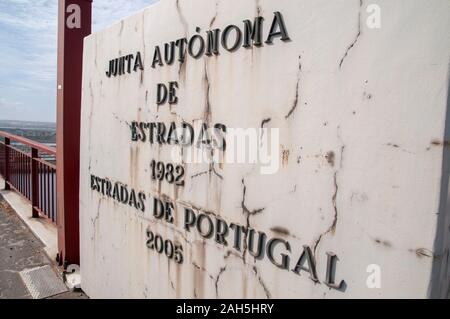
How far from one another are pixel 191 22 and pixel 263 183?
108cm

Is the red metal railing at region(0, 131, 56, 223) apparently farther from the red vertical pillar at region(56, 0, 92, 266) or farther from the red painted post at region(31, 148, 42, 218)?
the red vertical pillar at region(56, 0, 92, 266)

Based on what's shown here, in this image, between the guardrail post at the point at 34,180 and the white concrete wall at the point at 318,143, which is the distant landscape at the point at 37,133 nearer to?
the guardrail post at the point at 34,180

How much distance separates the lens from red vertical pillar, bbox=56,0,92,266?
133 inches

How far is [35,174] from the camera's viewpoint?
200 inches

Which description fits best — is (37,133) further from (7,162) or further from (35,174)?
(35,174)

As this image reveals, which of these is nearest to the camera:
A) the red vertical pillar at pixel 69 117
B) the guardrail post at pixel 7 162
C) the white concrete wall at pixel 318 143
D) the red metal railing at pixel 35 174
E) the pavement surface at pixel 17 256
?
the white concrete wall at pixel 318 143

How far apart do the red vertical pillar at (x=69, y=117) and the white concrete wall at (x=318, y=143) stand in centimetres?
123

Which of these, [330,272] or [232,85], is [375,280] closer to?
[330,272]

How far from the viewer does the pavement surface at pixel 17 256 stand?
3230mm

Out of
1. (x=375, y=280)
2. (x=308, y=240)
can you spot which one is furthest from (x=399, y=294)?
(x=308, y=240)

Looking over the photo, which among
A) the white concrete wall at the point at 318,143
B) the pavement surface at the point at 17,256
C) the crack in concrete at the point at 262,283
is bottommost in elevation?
the pavement surface at the point at 17,256

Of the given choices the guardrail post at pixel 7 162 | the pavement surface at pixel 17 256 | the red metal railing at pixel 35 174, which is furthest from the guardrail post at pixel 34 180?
the guardrail post at pixel 7 162

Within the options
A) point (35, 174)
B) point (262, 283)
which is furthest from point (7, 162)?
point (262, 283)

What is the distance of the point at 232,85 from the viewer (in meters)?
1.86
